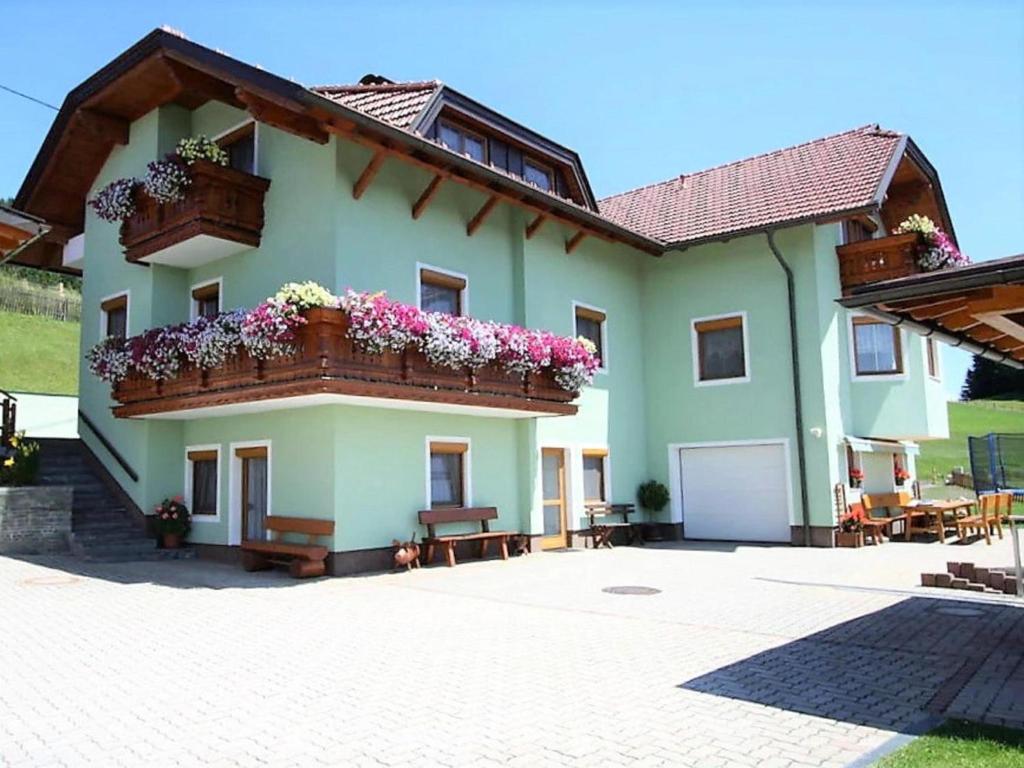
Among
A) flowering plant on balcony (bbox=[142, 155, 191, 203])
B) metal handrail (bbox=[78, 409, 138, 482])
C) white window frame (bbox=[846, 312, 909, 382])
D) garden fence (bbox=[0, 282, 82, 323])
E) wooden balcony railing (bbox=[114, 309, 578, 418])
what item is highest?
garden fence (bbox=[0, 282, 82, 323])

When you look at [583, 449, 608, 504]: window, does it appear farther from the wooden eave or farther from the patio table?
the patio table

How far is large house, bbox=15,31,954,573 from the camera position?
1326cm

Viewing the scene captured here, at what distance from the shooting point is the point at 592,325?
18.6 m

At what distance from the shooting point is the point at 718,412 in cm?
1859

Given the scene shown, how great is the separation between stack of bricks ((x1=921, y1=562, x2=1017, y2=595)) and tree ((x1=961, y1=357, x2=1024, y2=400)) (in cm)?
5864

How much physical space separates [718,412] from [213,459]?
35.9 feet

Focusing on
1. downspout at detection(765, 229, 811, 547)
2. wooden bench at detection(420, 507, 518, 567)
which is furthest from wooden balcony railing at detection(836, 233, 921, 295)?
wooden bench at detection(420, 507, 518, 567)

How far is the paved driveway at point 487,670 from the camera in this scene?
4.90 metres

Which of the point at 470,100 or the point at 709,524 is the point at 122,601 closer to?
the point at 470,100

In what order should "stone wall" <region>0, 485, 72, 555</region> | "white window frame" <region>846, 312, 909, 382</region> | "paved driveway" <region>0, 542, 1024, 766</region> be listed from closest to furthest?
"paved driveway" <region>0, 542, 1024, 766</region>, "stone wall" <region>0, 485, 72, 555</region>, "white window frame" <region>846, 312, 909, 382</region>

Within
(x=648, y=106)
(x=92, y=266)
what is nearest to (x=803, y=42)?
(x=648, y=106)

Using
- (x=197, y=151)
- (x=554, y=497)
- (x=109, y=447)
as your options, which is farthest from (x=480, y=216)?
(x=109, y=447)

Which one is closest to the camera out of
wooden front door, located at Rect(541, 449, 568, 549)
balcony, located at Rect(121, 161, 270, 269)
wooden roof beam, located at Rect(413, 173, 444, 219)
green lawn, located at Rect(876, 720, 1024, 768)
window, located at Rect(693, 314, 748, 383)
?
green lawn, located at Rect(876, 720, 1024, 768)

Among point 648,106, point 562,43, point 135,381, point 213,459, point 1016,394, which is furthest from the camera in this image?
point 1016,394
